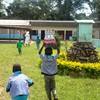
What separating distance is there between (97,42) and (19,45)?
15572 millimetres

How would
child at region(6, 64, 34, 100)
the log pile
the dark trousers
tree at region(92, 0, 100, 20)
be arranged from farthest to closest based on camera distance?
tree at region(92, 0, 100, 20), the log pile, the dark trousers, child at region(6, 64, 34, 100)

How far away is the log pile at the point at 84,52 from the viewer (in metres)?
11.5

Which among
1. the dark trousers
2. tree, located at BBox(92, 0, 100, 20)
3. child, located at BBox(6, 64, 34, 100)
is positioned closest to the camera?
child, located at BBox(6, 64, 34, 100)

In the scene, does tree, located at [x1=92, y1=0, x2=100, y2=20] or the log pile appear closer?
the log pile

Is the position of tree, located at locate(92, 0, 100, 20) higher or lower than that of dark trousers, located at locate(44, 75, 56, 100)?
higher

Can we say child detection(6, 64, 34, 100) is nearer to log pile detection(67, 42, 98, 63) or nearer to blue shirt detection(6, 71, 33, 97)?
blue shirt detection(6, 71, 33, 97)

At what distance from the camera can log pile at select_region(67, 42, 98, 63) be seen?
11.5 m

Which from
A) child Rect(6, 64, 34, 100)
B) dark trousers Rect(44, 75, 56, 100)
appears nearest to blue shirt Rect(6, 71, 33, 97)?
child Rect(6, 64, 34, 100)

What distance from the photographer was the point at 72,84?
8.98 m

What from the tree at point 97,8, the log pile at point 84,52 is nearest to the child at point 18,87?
the log pile at point 84,52

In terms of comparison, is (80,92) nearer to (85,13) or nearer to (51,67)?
(51,67)

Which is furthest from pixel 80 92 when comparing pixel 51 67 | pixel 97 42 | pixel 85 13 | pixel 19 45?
pixel 85 13

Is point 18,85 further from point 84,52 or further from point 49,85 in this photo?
point 84,52

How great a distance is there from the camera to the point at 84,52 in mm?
11508
